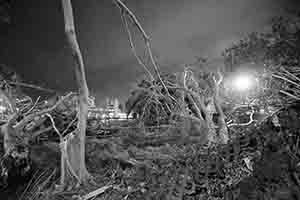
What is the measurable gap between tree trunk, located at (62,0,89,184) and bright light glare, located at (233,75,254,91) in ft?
22.9

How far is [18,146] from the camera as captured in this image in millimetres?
3008

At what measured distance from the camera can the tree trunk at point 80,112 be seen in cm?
202

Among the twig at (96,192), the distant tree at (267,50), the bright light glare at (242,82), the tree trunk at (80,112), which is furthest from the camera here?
the bright light glare at (242,82)

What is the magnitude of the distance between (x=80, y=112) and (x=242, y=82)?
7.97m

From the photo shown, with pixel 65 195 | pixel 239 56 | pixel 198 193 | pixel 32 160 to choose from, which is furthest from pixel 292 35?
pixel 32 160

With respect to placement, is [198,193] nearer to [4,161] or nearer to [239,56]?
[4,161]

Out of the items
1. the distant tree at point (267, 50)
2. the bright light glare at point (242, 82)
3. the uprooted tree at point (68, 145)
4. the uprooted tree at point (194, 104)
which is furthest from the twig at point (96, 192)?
the bright light glare at point (242, 82)

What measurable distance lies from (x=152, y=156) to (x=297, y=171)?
2107 millimetres

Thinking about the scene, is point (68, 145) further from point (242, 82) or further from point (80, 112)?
point (242, 82)

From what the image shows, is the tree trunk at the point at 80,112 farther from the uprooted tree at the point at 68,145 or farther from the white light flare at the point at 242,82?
the white light flare at the point at 242,82

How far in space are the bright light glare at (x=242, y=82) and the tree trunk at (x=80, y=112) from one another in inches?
275

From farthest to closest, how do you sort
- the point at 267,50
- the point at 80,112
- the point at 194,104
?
the point at 267,50 → the point at 194,104 → the point at 80,112

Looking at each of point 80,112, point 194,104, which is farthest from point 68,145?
point 194,104

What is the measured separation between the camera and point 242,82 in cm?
794
